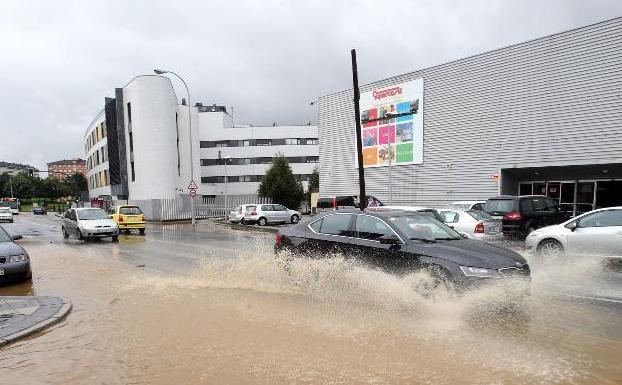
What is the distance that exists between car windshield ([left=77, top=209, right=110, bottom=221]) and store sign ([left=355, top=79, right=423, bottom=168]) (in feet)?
49.2

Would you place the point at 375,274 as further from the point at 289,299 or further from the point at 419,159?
the point at 419,159

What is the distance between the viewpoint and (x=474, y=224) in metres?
13.2

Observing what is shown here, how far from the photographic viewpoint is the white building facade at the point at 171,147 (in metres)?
48.2

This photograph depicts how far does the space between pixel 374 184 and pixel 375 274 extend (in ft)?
76.7

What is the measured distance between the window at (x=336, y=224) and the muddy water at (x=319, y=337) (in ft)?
1.93

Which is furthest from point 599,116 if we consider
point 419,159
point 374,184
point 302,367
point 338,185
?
point 302,367

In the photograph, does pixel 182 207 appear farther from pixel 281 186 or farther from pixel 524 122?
pixel 524 122

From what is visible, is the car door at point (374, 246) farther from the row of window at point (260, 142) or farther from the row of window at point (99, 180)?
the row of window at point (260, 142)

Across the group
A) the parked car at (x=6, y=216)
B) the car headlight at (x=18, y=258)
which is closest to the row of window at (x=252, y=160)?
the parked car at (x=6, y=216)

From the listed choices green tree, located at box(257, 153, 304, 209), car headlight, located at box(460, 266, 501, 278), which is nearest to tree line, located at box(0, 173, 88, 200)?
green tree, located at box(257, 153, 304, 209)

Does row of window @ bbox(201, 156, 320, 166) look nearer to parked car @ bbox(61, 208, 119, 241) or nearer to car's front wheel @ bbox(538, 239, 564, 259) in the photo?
parked car @ bbox(61, 208, 119, 241)

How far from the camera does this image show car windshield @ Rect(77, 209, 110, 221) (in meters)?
20.3

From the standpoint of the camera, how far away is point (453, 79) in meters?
25.2

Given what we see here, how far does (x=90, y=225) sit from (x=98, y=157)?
5288cm
